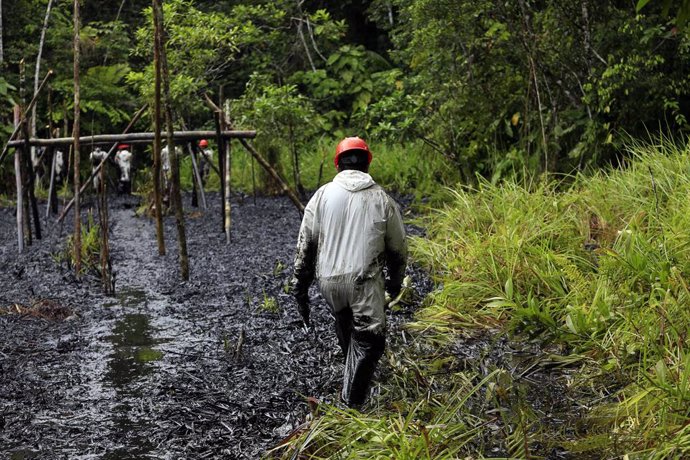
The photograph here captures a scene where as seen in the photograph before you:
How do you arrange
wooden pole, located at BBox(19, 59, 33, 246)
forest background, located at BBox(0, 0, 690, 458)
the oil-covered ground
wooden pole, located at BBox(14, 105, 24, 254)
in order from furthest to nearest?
wooden pole, located at BBox(19, 59, 33, 246) < wooden pole, located at BBox(14, 105, 24, 254) < the oil-covered ground < forest background, located at BBox(0, 0, 690, 458)

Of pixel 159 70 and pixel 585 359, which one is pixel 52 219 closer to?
pixel 159 70

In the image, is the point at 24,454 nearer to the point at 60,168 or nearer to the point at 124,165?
the point at 124,165

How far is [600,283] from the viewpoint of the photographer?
6676mm

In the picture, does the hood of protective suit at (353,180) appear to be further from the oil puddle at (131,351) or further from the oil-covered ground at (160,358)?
the oil puddle at (131,351)

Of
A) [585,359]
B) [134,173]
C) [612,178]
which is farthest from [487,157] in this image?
[134,173]

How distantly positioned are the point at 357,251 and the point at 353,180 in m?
0.40

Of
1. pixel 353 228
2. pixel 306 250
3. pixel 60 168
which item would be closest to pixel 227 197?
Answer: pixel 306 250

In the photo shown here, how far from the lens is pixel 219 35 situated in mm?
16688

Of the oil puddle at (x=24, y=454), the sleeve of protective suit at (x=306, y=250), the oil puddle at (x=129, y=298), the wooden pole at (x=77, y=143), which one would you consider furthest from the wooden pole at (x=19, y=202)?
the sleeve of protective suit at (x=306, y=250)

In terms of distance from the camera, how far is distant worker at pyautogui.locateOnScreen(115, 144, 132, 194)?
70.3 ft

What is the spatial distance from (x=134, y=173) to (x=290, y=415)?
1915cm

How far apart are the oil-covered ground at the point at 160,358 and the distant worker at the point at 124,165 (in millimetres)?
Answer: 9577

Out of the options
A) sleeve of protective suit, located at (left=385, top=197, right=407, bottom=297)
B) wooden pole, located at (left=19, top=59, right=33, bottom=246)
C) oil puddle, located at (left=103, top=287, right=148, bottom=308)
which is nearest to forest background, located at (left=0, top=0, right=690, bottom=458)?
sleeve of protective suit, located at (left=385, top=197, right=407, bottom=297)

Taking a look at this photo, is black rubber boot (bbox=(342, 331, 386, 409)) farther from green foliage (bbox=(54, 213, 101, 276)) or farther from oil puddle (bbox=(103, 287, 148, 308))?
green foliage (bbox=(54, 213, 101, 276))
